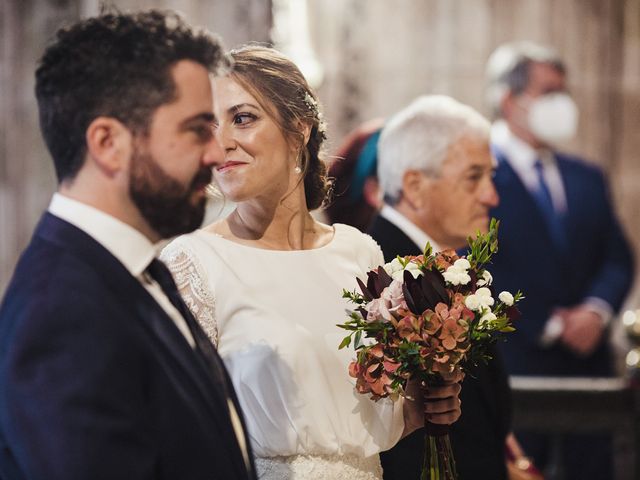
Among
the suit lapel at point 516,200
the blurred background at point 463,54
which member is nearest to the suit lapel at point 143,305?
the suit lapel at point 516,200

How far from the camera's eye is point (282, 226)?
2805mm

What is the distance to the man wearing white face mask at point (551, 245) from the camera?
5.89m

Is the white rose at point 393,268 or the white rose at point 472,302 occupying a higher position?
the white rose at point 393,268

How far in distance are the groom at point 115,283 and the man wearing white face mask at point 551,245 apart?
3882mm

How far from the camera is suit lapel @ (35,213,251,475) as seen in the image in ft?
6.18

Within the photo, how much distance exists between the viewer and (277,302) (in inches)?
106

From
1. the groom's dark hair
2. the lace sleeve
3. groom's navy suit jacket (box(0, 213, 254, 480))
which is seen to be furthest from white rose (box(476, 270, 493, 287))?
the groom's dark hair

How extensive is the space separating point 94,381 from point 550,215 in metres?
4.72

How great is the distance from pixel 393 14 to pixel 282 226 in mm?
4845

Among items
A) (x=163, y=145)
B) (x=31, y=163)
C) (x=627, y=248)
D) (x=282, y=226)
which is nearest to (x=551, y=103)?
(x=627, y=248)

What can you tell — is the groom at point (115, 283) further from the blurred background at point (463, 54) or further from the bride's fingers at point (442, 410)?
the blurred background at point (463, 54)

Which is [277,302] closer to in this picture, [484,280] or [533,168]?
[484,280]

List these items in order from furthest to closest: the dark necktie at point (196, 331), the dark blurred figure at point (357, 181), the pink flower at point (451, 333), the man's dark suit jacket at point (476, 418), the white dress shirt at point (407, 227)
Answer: the dark blurred figure at point (357, 181)
the white dress shirt at point (407, 227)
the man's dark suit jacket at point (476, 418)
the pink flower at point (451, 333)
the dark necktie at point (196, 331)

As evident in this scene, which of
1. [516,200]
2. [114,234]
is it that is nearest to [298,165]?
[114,234]
